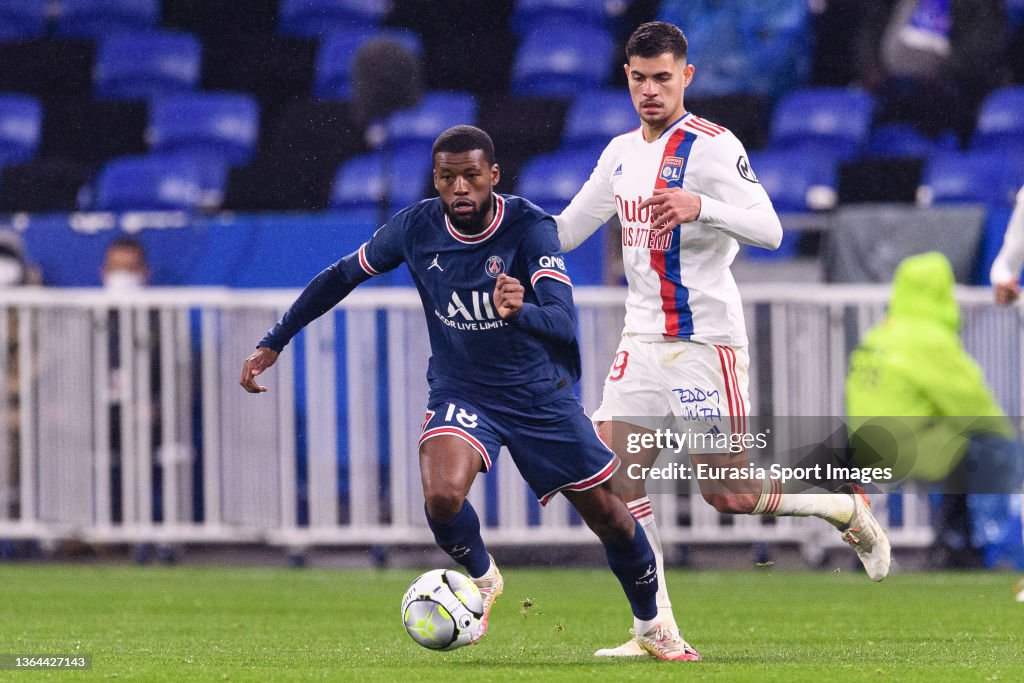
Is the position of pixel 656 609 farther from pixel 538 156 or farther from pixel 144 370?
pixel 538 156

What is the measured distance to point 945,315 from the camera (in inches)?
404

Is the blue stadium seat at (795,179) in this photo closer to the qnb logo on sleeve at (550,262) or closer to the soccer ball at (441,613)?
the qnb logo on sleeve at (550,262)

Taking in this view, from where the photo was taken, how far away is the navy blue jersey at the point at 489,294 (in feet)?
20.8

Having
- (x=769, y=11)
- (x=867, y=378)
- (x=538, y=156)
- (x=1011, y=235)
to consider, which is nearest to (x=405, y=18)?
(x=538, y=156)

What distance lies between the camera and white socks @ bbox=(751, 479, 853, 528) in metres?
6.94

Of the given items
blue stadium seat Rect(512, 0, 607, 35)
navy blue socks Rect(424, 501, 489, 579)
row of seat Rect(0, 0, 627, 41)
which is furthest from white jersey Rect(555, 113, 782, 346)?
blue stadium seat Rect(512, 0, 607, 35)

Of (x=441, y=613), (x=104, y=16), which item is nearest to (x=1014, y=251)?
(x=441, y=613)

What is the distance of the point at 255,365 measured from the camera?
21.4 feet

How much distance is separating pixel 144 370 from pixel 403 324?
160cm

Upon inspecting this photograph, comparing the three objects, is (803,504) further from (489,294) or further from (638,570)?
(489,294)

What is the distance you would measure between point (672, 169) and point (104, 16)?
1047 cm

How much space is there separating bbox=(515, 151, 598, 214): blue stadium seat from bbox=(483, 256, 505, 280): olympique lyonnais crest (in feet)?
20.1

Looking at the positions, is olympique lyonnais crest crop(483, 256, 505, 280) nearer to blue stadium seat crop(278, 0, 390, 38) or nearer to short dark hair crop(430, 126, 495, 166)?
short dark hair crop(430, 126, 495, 166)

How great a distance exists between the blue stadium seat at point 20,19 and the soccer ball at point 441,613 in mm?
10934
